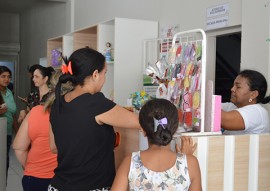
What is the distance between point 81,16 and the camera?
5953 mm

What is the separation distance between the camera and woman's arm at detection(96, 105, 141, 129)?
5.12 feet

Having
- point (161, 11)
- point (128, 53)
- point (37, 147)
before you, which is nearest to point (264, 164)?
point (37, 147)

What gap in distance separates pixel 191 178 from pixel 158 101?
329 mm

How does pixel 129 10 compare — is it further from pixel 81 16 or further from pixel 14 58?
pixel 14 58

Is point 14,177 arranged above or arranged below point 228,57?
below

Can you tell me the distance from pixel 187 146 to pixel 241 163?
38cm

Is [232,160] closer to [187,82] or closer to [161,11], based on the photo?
[187,82]

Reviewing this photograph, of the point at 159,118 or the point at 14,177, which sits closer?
the point at 159,118

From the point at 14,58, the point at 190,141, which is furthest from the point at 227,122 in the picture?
the point at 14,58

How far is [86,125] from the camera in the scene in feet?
5.20

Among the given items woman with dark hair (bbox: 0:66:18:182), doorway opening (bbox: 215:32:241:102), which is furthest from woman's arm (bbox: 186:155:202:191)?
doorway opening (bbox: 215:32:241:102)

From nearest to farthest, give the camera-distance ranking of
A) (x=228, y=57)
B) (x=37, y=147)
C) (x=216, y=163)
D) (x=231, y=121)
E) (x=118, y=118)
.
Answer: (x=118, y=118) < (x=216, y=163) < (x=231, y=121) < (x=37, y=147) < (x=228, y=57)

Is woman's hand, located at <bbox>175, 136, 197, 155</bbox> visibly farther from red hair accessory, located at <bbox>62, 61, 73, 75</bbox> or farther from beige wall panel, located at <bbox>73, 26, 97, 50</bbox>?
beige wall panel, located at <bbox>73, 26, 97, 50</bbox>

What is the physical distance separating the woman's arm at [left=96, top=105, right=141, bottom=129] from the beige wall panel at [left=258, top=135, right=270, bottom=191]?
76 cm
